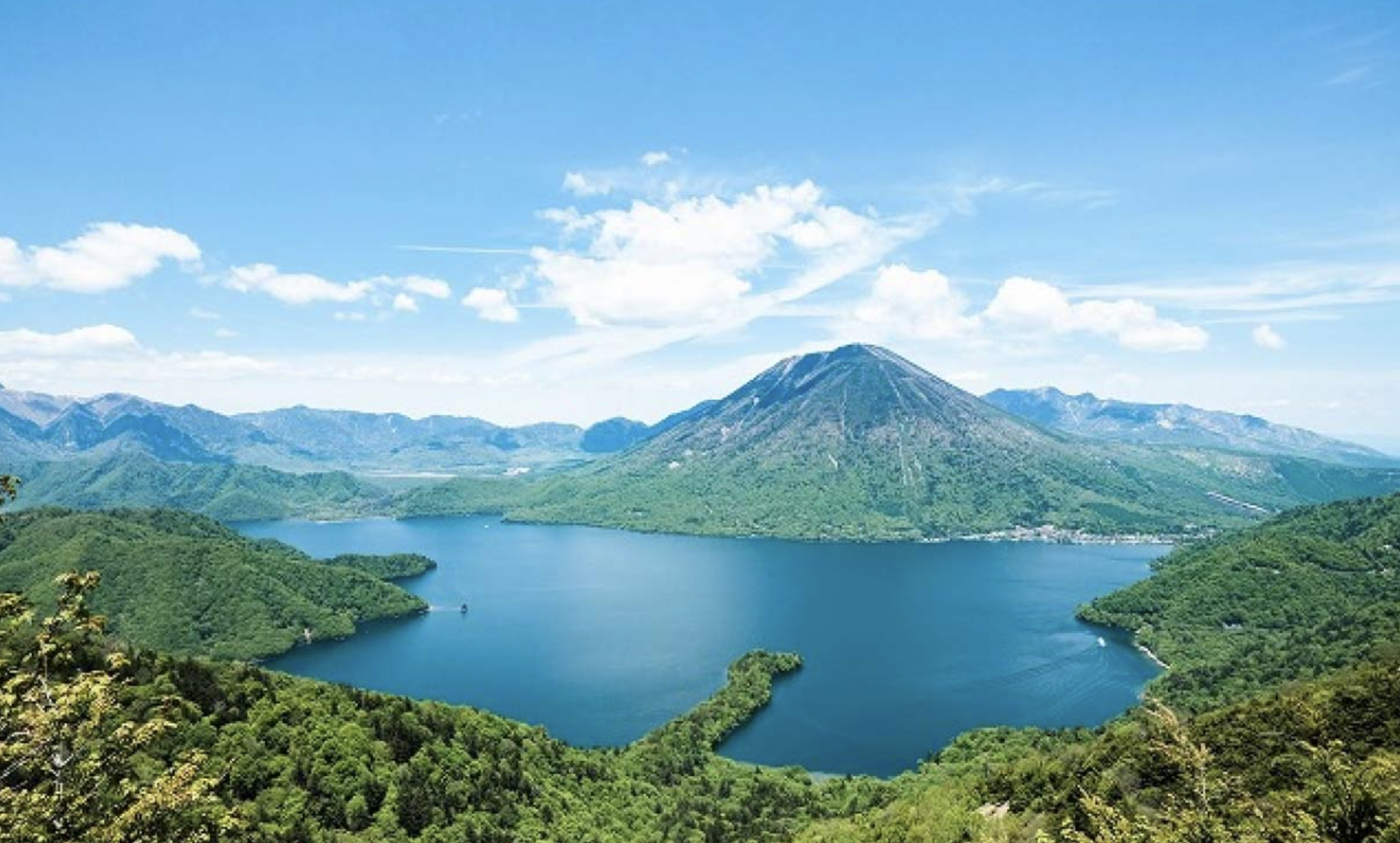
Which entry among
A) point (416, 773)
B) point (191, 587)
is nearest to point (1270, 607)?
point (416, 773)

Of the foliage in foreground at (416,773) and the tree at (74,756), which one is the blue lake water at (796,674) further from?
the tree at (74,756)

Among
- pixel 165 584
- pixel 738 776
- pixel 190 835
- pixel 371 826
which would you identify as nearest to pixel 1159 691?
pixel 738 776

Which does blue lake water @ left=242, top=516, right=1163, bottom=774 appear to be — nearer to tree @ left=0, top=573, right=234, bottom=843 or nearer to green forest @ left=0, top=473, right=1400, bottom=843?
green forest @ left=0, top=473, right=1400, bottom=843

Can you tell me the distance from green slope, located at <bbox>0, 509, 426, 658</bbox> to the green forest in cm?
828

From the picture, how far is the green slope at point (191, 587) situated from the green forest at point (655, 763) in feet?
27.2

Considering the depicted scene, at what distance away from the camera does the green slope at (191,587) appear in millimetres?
155250

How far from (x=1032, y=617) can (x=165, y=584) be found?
181761mm

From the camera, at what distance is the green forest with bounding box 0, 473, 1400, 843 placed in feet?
42.9

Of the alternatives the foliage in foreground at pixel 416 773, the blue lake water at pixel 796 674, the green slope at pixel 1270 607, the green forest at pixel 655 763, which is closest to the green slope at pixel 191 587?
the green forest at pixel 655 763

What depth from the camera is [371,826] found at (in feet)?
185

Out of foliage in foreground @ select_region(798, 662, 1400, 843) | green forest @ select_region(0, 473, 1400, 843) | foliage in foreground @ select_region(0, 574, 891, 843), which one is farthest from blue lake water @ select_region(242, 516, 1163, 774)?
foliage in foreground @ select_region(798, 662, 1400, 843)

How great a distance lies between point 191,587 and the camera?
6560 inches

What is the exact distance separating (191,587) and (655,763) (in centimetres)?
12736

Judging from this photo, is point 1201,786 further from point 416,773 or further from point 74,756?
point 416,773
